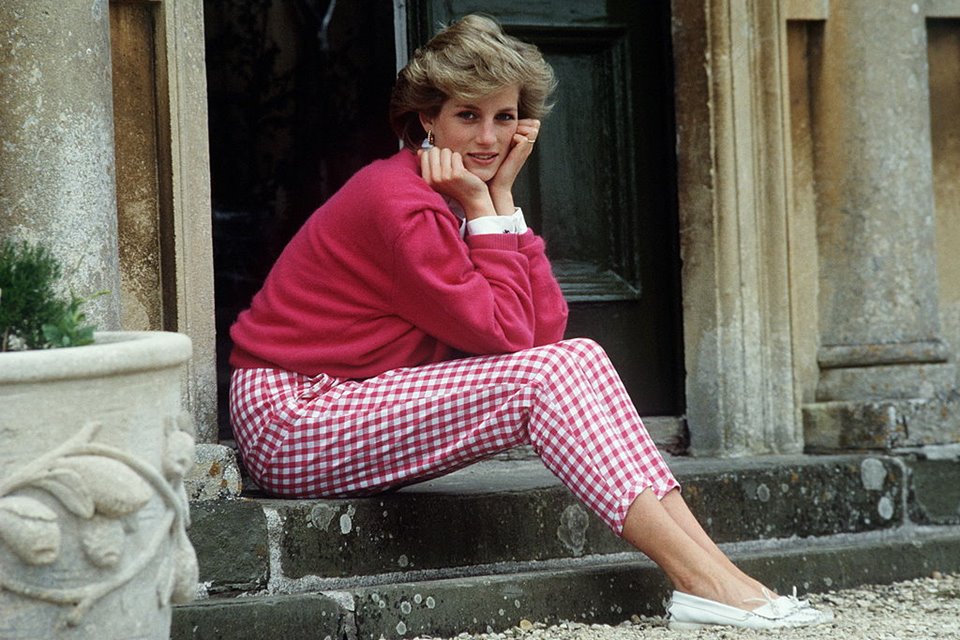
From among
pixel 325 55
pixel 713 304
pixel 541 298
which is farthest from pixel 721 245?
pixel 325 55

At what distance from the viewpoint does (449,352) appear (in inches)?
132

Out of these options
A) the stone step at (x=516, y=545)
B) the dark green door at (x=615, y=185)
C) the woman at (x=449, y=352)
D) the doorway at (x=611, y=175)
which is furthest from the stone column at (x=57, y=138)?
the dark green door at (x=615, y=185)

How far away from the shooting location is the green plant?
7.18ft

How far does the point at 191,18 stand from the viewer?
3523 mm

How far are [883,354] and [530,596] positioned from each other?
1.61m

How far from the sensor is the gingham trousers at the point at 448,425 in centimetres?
297

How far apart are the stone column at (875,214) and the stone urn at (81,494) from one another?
261 centimetres

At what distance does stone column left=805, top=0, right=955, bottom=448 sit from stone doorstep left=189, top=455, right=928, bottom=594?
0.93 feet

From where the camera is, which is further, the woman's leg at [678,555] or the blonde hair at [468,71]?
the blonde hair at [468,71]

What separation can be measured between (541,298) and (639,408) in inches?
45.8

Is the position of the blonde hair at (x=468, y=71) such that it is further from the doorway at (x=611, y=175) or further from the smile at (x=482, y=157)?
the doorway at (x=611, y=175)

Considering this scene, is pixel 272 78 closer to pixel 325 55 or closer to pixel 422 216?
pixel 325 55

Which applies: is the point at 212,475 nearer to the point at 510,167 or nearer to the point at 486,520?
the point at 486,520

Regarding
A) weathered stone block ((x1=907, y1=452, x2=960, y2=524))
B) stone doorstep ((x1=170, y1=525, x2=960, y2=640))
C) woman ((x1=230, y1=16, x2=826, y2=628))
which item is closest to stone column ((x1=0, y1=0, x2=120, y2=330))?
woman ((x1=230, y1=16, x2=826, y2=628))
